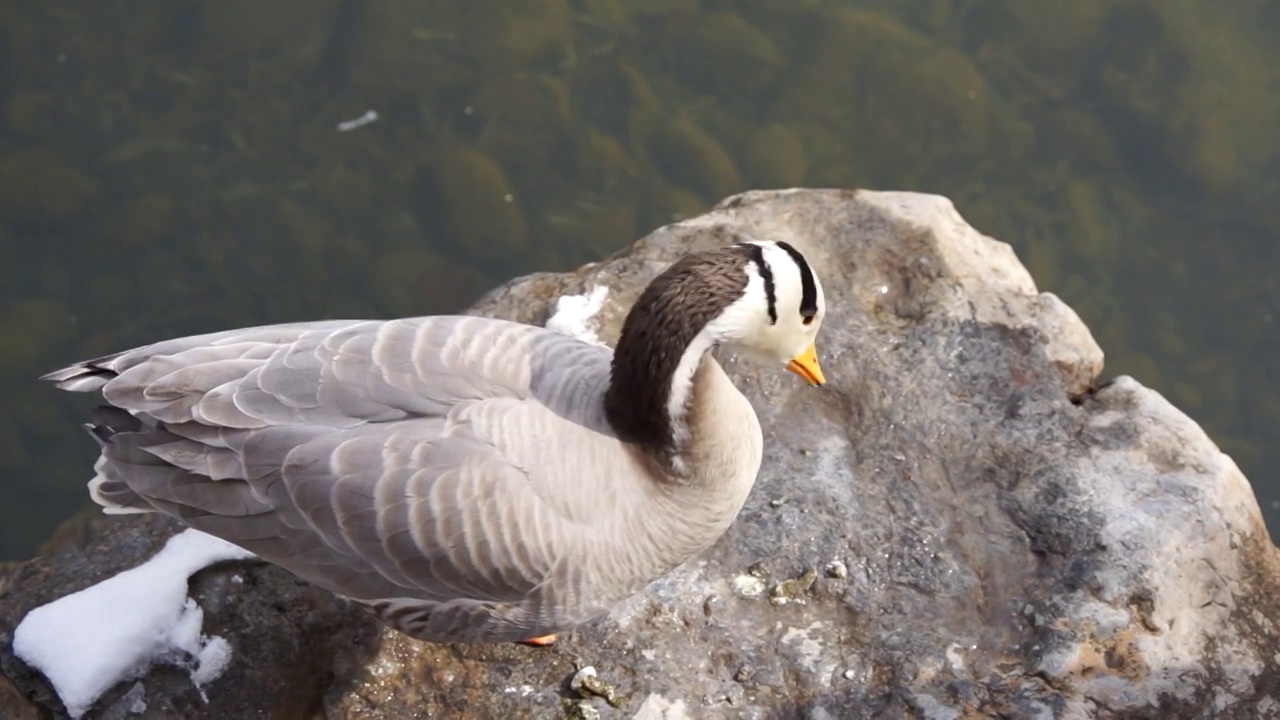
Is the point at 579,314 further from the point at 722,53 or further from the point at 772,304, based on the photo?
the point at 722,53

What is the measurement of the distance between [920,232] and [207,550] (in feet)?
9.54

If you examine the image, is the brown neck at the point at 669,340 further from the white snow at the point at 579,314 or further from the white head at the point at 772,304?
the white snow at the point at 579,314

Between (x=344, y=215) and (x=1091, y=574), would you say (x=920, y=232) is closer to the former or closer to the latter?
(x=1091, y=574)

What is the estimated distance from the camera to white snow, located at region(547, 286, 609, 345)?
4344mm

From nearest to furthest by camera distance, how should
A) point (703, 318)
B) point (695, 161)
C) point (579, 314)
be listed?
point (703, 318) → point (579, 314) → point (695, 161)

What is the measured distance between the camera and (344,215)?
6.37 metres

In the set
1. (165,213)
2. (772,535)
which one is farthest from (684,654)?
(165,213)

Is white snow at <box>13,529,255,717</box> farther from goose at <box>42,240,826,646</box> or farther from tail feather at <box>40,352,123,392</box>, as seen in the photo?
tail feather at <box>40,352,123,392</box>

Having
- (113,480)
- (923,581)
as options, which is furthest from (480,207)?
(923,581)

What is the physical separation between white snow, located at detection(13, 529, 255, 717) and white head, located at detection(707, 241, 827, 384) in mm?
1976

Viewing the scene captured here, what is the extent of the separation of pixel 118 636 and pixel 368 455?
1240 mm

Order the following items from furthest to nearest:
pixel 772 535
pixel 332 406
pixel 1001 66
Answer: pixel 1001 66 → pixel 772 535 → pixel 332 406

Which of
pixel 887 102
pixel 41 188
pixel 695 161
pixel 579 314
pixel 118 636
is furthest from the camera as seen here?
pixel 887 102

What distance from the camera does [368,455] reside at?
314 centimetres
